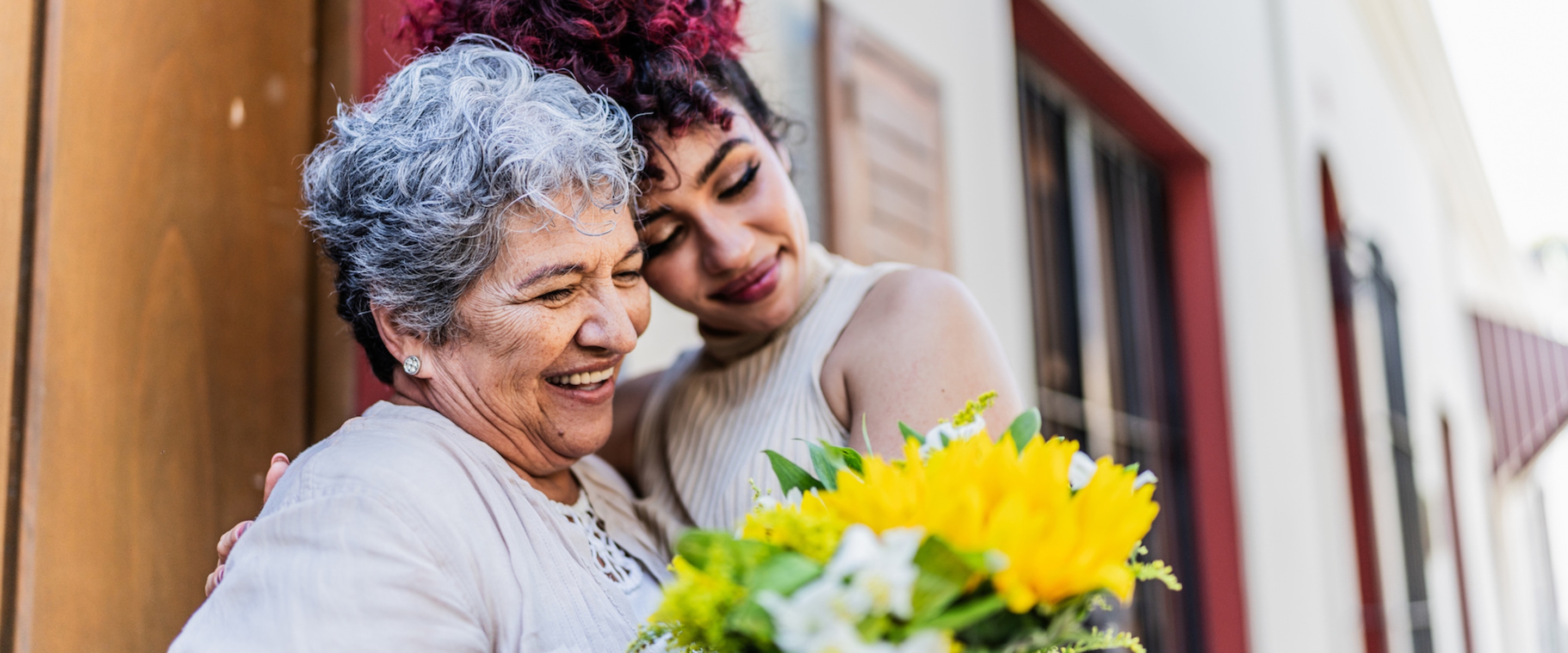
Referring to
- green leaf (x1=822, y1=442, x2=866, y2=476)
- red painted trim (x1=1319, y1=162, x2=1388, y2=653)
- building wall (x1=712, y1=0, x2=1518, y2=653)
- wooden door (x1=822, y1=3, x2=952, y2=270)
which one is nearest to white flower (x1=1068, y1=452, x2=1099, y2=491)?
green leaf (x1=822, y1=442, x2=866, y2=476)

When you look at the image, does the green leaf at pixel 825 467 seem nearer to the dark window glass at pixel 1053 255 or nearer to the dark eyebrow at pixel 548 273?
the dark eyebrow at pixel 548 273

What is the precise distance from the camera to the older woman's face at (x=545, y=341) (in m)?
1.40

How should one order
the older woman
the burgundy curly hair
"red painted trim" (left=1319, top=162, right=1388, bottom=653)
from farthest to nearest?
"red painted trim" (left=1319, top=162, right=1388, bottom=653)
the burgundy curly hair
the older woman

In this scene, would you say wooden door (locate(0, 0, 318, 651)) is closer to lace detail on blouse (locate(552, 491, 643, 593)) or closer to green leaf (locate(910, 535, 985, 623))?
lace detail on blouse (locate(552, 491, 643, 593))

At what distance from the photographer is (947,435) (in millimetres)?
1115

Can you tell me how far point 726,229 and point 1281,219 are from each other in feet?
19.3

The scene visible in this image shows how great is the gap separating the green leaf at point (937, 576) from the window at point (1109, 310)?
11.0 feet

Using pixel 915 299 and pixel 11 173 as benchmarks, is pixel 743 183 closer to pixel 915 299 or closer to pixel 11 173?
pixel 915 299

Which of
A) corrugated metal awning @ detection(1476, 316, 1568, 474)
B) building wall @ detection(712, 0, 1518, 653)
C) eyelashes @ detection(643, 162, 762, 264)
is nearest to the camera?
eyelashes @ detection(643, 162, 762, 264)

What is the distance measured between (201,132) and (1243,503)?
4919mm

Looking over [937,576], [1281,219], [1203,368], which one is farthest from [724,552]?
[1281,219]

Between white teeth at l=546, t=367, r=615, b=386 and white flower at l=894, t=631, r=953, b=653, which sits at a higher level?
white teeth at l=546, t=367, r=615, b=386

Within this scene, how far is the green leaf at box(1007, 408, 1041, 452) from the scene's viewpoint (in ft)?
3.82

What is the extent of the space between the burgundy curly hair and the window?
278 centimetres
